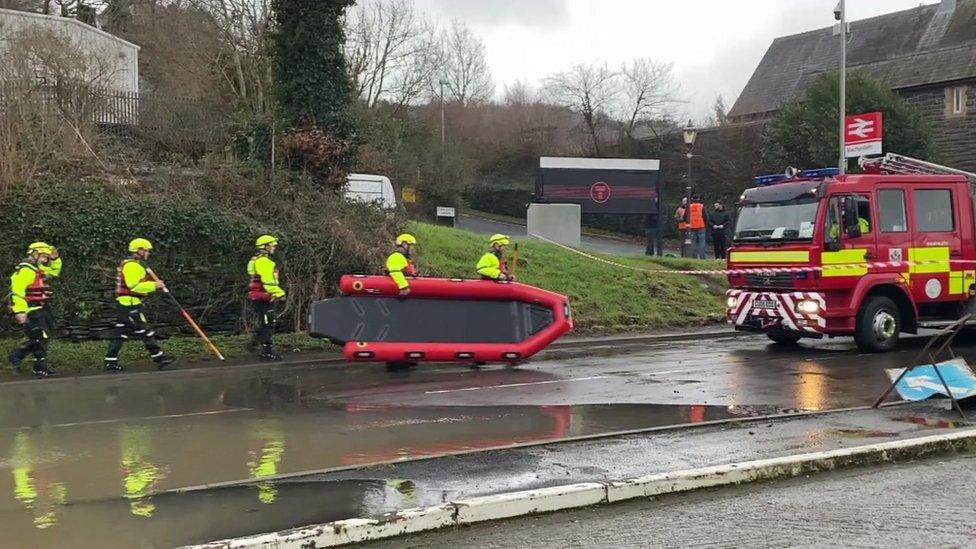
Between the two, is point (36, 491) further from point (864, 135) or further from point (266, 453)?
point (864, 135)

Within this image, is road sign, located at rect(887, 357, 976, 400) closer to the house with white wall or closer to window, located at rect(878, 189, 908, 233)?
window, located at rect(878, 189, 908, 233)

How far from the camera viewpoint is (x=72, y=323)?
13.5 metres

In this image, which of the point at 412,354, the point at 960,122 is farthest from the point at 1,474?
the point at 960,122

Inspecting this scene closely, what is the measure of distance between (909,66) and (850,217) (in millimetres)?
33812

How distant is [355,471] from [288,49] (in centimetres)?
1236

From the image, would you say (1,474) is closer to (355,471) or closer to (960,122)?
(355,471)

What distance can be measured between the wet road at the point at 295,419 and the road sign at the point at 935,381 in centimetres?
60

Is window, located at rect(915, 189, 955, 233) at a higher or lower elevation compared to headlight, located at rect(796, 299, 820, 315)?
higher

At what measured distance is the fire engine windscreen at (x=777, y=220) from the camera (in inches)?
510

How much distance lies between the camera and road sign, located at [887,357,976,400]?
8.73 meters

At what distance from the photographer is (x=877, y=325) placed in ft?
43.4

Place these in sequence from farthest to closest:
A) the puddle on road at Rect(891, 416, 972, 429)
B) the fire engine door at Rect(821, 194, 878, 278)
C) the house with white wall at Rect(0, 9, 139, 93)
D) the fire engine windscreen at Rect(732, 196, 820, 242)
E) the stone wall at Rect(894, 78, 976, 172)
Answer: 1. the stone wall at Rect(894, 78, 976, 172)
2. the house with white wall at Rect(0, 9, 139, 93)
3. the fire engine windscreen at Rect(732, 196, 820, 242)
4. the fire engine door at Rect(821, 194, 878, 278)
5. the puddle on road at Rect(891, 416, 972, 429)

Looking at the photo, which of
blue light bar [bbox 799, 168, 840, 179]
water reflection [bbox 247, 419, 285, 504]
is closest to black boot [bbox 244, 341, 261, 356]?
water reflection [bbox 247, 419, 285, 504]

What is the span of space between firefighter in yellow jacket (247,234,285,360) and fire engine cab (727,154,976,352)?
24.4 feet
